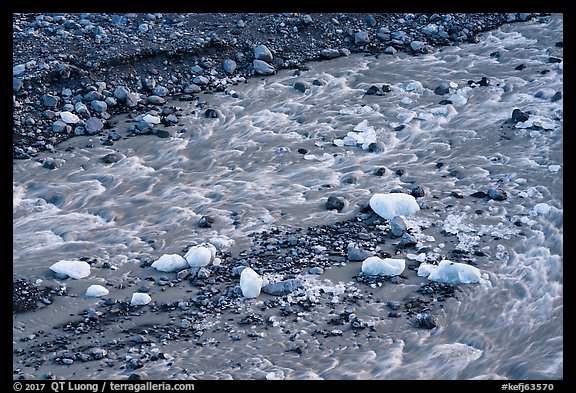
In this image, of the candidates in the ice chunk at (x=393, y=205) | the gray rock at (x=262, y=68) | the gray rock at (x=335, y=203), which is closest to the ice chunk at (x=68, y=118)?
the gray rock at (x=262, y=68)

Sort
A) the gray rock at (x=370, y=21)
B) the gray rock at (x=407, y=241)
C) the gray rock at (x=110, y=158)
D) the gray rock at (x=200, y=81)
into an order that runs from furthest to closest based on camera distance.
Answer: the gray rock at (x=370, y=21)
the gray rock at (x=200, y=81)
the gray rock at (x=110, y=158)
the gray rock at (x=407, y=241)

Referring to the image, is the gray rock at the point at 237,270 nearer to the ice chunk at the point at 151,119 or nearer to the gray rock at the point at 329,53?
the ice chunk at the point at 151,119

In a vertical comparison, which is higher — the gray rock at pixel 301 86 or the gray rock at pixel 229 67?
the gray rock at pixel 229 67

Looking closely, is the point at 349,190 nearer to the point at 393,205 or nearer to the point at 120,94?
the point at 393,205

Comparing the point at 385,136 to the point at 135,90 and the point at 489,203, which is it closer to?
the point at 489,203

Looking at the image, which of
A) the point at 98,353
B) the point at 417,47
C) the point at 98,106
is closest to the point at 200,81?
the point at 98,106

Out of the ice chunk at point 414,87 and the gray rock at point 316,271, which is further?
the ice chunk at point 414,87
